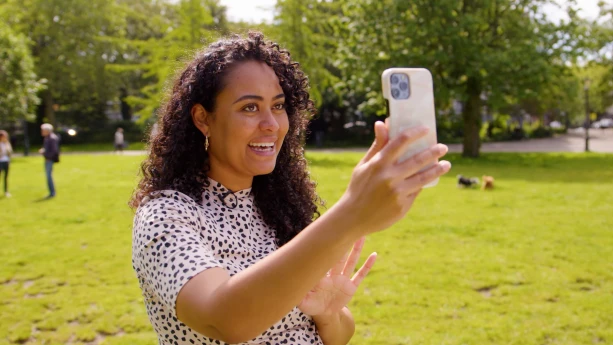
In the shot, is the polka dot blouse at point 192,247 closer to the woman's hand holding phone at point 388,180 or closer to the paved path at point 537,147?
the woman's hand holding phone at point 388,180

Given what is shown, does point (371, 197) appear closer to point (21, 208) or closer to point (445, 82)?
point (21, 208)

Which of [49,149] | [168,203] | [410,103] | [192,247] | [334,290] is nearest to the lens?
[410,103]

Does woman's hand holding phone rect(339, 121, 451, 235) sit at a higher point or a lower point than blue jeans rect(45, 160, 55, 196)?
higher

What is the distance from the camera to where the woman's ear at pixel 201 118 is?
6.08 feet

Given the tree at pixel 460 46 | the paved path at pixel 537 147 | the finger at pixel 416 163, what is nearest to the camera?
the finger at pixel 416 163

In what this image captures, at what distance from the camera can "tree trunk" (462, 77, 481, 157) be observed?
2344 cm

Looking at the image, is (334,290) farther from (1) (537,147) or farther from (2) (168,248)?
(1) (537,147)

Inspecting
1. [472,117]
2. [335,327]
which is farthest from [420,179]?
[472,117]

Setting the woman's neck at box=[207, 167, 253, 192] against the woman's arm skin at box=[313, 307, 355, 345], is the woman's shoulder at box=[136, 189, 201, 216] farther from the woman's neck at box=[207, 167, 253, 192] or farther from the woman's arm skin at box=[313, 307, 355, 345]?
the woman's arm skin at box=[313, 307, 355, 345]

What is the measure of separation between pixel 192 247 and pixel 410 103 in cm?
68

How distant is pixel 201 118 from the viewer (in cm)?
188

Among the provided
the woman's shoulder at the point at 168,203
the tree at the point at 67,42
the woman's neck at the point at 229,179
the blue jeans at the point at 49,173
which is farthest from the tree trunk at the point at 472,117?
the tree at the point at 67,42

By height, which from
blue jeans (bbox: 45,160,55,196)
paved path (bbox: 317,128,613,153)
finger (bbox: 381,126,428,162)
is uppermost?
finger (bbox: 381,126,428,162)

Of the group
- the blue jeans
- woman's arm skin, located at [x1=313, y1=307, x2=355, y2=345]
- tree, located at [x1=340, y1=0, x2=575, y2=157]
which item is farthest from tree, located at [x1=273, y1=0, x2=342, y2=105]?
woman's arm skin, located at [x1=313, y1=307, x2=355, y2=345]
